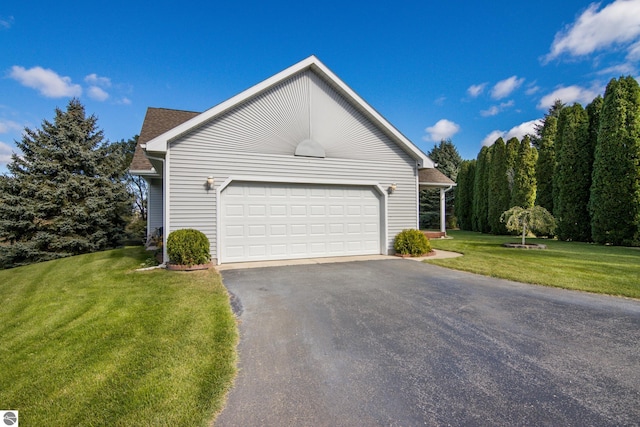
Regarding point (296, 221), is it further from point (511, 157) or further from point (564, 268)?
point (511, 157)

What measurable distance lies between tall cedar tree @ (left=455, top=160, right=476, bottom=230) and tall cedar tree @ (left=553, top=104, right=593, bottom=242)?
8690 mm

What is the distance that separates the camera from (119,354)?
3.15 meters

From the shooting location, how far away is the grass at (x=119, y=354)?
224 centimetres

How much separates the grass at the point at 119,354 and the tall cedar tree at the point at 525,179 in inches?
739

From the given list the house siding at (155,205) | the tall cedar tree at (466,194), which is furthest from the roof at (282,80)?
the tall cedar tree at (466,194)

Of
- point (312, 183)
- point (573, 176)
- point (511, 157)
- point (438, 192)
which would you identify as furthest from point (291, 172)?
point (438, 192)

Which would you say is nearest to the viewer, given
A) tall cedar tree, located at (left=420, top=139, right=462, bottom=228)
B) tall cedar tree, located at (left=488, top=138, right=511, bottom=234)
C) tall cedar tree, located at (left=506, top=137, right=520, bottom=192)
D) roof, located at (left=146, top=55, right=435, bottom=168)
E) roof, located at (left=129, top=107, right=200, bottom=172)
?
roof, located at (left=146, top=55, right=435, bottom=168)

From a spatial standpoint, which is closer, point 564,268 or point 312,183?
point 564,268

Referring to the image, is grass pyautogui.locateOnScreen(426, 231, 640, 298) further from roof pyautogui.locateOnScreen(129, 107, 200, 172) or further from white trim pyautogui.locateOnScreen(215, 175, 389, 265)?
roof pyautogui.locateOnScreen(129, 107, 200, 172)

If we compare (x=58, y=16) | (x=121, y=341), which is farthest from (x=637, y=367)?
(x=58, y=16)

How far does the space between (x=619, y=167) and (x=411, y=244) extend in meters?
10.0

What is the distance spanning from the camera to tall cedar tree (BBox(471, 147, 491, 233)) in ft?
67.7

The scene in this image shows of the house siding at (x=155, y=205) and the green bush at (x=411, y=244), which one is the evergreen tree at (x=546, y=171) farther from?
the house siding at (x=155, y=205)

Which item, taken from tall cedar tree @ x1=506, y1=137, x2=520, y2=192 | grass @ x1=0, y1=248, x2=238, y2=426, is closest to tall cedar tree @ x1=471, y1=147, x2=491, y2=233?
tall cedar tree @ x1=506, y1=137, x2=520, y2=192
